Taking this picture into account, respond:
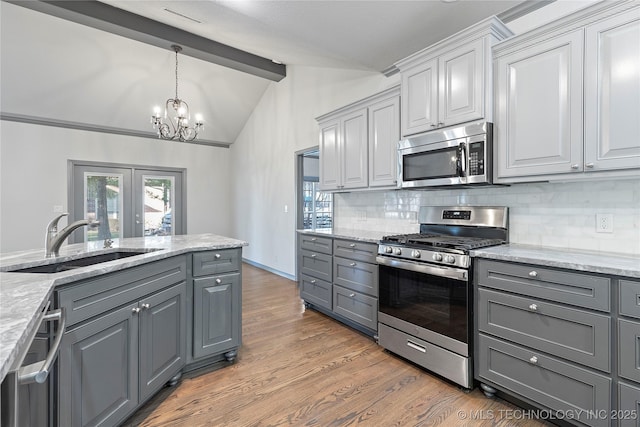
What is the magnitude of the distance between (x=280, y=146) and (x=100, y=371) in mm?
4439

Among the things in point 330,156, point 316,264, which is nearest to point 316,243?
point 316,264

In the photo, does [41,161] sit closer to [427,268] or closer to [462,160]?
[427,268]

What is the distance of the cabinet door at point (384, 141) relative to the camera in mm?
2967

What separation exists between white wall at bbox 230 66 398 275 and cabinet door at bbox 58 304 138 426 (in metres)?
3.38

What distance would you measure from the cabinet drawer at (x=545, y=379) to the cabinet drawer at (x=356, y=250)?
1.07m

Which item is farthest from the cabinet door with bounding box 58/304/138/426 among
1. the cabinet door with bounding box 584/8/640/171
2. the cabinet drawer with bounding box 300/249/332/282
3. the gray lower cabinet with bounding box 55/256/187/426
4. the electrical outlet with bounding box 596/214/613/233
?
the electrical outlet with bounding box 596/214/613/233

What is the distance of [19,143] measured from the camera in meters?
5.08

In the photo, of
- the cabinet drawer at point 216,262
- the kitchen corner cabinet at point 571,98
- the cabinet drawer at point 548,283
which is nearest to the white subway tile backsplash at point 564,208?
the kitchen corner cabinet at point 571,98

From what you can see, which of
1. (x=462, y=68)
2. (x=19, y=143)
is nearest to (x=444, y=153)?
(x=462, y=68)

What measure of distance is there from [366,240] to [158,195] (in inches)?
215

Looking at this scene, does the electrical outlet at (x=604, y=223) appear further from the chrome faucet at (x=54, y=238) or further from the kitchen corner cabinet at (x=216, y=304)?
the chrome faucet at (x=54, y=238)

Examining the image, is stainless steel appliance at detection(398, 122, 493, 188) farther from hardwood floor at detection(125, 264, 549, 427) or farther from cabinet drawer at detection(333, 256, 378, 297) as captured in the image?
hardwood floor at detection(125, 264, 549, 427)

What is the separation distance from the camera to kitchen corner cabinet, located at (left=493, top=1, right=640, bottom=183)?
1653 millimetres

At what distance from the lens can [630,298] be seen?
4.71 ft
